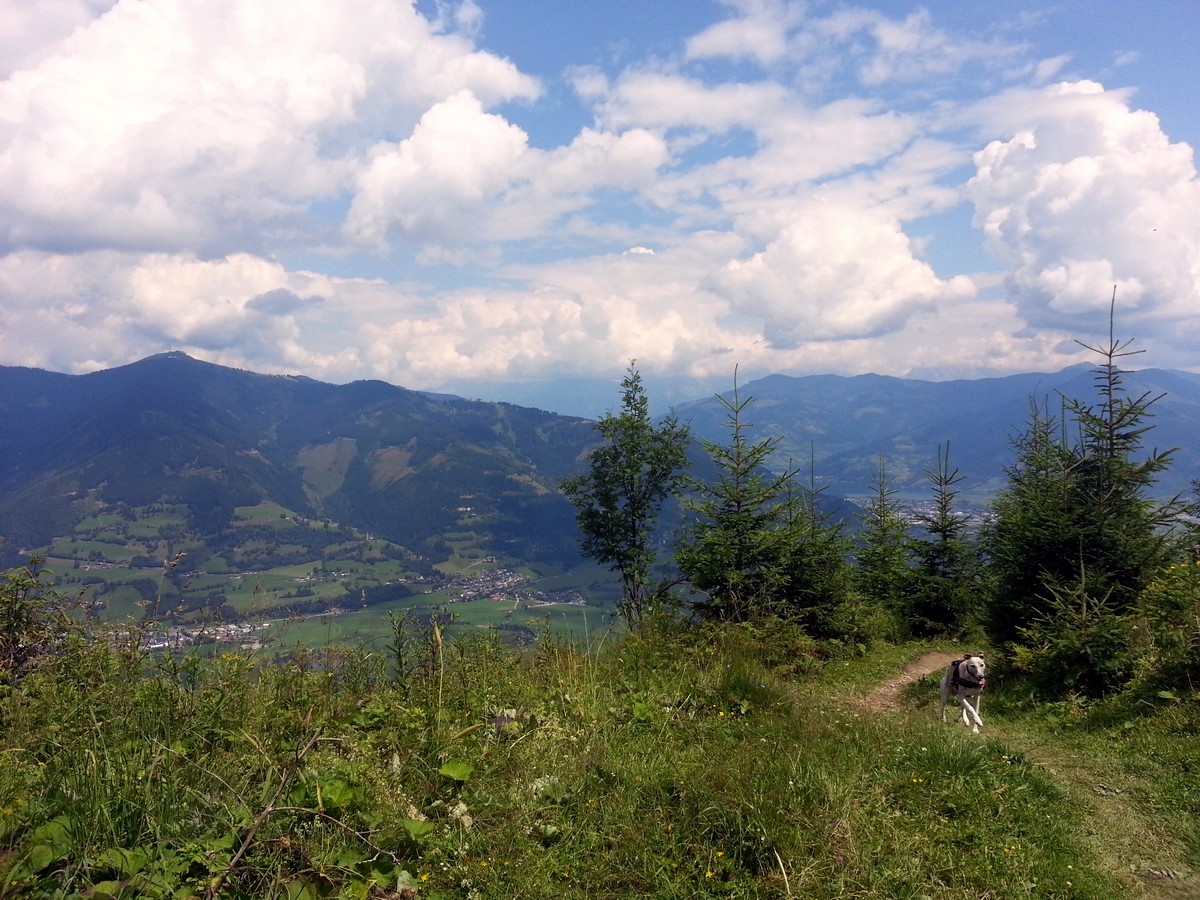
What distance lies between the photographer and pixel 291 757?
13.1ft

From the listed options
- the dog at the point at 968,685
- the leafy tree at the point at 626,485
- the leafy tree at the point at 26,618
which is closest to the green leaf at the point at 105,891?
the leafy tree at the point at 26,618

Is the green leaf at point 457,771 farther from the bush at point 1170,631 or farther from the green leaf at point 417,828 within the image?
the bush at point 1170,631

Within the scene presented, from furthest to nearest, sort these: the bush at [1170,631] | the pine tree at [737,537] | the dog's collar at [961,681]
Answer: the pine tree at [737,537], the dog's collar at [961,681], the bush at [1170,631]

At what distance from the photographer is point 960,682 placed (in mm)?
8930

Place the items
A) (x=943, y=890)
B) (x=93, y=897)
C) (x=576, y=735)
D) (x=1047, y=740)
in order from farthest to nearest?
1. (x=1047, y=740)
2. (x=576, y=735)
3. (x=943, y=890)
4. (x=93, y=897)

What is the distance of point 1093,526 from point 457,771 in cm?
1161

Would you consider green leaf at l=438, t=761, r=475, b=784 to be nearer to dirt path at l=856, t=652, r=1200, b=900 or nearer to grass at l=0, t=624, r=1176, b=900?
grass at l=0, t=624, r=1176, b=900

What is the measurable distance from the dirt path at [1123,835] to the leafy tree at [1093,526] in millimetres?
4287

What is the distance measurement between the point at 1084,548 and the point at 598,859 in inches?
438

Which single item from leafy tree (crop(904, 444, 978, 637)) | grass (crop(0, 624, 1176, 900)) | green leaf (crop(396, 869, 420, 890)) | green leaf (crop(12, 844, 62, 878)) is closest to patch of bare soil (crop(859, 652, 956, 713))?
leafy tree (crop(904, 444, 978, 637))

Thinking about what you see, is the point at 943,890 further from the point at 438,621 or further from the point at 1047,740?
the point at 1047,740

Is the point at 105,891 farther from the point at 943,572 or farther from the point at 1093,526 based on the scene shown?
the point at 943,572

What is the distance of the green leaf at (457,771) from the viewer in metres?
4.22

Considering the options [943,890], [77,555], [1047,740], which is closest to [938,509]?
[1047,740]
